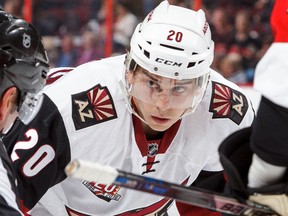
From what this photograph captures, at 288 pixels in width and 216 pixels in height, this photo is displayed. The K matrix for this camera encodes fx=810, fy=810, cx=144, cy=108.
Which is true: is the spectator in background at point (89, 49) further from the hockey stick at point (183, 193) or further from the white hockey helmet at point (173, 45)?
the hockey stick at point (183, 193)

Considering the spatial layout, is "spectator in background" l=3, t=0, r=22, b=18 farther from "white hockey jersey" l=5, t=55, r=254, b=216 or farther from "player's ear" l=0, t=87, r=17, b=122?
"player's ear" l=0, t=87, r=17, b=122

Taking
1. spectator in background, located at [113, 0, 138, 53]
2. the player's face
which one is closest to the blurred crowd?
spectator in background, located at [113, 0, 138, 53]

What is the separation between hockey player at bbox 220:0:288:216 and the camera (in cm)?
154

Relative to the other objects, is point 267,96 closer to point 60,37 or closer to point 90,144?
point 90,144

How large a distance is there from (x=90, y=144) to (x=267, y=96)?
2.61 feet

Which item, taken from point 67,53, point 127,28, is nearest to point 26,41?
point 127,28

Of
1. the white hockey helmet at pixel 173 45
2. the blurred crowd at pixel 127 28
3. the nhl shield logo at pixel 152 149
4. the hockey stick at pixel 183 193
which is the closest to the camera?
the hockey stick at pixel 183 193

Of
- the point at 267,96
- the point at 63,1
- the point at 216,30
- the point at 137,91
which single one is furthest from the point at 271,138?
the point at 63,1

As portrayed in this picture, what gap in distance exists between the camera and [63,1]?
5426 millimetres

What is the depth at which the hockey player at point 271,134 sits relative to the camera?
1.54 metres

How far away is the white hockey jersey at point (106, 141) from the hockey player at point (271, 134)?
0.61m

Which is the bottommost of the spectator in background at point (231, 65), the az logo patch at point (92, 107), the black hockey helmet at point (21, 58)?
the spectator in background at point (231, 65)

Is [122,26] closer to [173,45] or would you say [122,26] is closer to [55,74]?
[55,74]

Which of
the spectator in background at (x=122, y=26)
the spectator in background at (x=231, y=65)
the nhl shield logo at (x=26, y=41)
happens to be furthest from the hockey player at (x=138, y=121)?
the spectator in background at (x=122, y=26)
